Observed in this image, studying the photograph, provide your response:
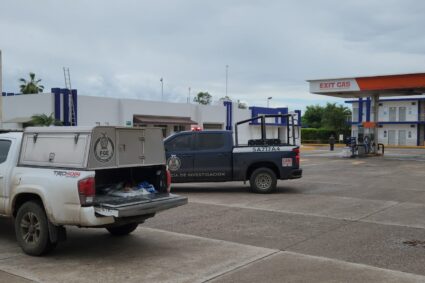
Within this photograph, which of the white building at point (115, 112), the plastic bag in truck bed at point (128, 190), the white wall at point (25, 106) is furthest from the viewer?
the white building at point (115, 112)

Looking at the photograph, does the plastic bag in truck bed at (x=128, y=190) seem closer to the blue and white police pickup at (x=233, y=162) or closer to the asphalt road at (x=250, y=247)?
the asphalt road at (x=250, y=247)

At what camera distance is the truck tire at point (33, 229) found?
6.92 meters

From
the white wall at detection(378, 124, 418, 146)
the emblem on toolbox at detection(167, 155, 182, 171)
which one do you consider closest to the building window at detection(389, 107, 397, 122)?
the white wall at detection(378, 124, 418, 146)

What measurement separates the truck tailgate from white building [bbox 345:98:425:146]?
5989 cm

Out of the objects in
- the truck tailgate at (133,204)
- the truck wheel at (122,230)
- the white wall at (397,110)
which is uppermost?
the white wall at (397,110)

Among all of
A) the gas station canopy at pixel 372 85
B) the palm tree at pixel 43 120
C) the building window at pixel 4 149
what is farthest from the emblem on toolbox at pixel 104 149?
the gas station canopy at pixel 372 85

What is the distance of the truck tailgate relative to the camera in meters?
6.66

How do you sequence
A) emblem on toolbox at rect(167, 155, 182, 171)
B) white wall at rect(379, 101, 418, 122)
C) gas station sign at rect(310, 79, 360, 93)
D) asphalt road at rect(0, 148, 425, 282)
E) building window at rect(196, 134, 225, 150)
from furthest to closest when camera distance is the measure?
white wall at rect(379, 101, 418, 122) < gas station sign at rect(310, 79, 360, 93) < building window at rect(196, 134, 225, 150) < emblem on toolbox at rect(167, 155, 182, 171) < asphalt road at rect(0, 148, 425, 282)

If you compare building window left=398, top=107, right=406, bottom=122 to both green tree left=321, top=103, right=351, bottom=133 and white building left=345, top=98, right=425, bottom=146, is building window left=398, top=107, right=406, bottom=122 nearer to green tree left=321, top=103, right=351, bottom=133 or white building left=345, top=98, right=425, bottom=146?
white building left=345, top=98, right=425, bottom=146

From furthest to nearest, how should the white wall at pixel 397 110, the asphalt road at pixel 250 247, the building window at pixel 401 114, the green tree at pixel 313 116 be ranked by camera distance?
the green tree at pixel 313 116, the building window at pixel 401 114, the white wall at pixel 397 110, the asphalt road at pixel 250 247

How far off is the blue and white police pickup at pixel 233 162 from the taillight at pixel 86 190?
7.68m

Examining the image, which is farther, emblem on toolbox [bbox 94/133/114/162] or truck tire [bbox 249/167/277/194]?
truck tire [bbox 249/167/277/194]

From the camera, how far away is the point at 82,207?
6.57 meters

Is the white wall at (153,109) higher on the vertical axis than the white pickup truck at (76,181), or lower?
higher
